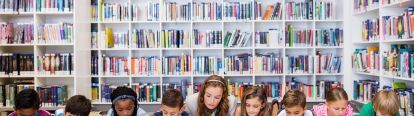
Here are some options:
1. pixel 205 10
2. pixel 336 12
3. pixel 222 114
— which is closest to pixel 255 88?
pixel 222 114

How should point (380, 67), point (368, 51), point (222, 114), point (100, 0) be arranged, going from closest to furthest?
point (222, 114) → point (380, 67) → point (368, 51) → point (100, 0)

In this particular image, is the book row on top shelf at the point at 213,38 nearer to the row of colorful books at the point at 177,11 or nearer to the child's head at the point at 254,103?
the row of colorful books at the point at 177,11

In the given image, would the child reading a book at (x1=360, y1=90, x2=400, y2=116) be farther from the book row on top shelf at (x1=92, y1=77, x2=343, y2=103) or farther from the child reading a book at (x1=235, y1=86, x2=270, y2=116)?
the book row on top shelf at (x1=92, y1=77, x2=343, y2=103)

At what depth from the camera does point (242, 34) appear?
551 cm

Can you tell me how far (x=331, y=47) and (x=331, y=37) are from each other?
0.41 feet

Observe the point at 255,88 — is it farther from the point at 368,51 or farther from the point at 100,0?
the point at 100,0

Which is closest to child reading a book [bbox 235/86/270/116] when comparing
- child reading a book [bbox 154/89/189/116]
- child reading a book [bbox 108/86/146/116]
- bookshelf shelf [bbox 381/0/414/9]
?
child reading a book [bbox 154/89/189/116]

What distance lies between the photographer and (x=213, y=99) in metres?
3.37

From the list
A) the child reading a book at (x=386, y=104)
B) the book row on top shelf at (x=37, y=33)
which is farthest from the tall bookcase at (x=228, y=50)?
the child reading a book at (x=386, y=104)

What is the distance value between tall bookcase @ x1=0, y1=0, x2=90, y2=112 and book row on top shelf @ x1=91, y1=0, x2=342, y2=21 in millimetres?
301

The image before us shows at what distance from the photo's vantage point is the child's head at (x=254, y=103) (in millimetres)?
3336

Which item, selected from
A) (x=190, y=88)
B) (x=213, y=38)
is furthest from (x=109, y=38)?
(x=213, y=38)

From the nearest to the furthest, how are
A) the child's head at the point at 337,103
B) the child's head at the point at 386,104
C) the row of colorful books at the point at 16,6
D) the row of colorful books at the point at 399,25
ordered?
the child's head at the point at 386,104
the child's head at the point at 337,103
the row of colorful books at the point at 399,25
the row of colorful books at the point at 16,6

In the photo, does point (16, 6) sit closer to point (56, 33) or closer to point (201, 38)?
point (56, 33)
